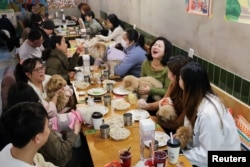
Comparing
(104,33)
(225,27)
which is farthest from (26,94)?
(104,33)

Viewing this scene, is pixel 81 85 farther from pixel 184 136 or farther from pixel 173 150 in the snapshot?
pixel 173 150

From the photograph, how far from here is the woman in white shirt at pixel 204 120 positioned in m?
2.01

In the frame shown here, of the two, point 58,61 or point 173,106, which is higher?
point 58,61

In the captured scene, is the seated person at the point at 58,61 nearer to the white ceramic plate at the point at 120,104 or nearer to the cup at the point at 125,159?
the white ceramic plate at the point at 120,104

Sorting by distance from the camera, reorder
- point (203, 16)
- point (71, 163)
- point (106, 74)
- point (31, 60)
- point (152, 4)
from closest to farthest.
Result: point (71, 163), point (31, 60), point (203, 16), point (106, 74), point (152, 4)

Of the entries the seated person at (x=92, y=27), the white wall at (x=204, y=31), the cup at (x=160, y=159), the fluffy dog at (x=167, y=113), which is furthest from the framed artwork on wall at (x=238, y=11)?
the seated person at (x=92, y=27)

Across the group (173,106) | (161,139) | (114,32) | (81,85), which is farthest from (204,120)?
(114,32)

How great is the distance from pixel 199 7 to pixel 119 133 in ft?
5.94

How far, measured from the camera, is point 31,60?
2.92 meters

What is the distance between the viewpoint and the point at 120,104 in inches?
109

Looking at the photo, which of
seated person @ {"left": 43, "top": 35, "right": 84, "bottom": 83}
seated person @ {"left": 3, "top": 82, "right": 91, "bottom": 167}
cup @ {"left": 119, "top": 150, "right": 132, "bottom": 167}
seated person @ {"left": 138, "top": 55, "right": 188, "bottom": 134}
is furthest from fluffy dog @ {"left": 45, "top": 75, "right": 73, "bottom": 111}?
cup @ {"left": 119, "top": 150, "right": 132, "bottom": 167}

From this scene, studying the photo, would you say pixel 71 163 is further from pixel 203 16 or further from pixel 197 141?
pixel 203 16

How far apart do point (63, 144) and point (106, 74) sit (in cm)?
163

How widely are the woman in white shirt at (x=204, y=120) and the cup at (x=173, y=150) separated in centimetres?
27
